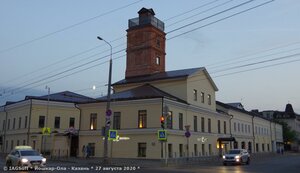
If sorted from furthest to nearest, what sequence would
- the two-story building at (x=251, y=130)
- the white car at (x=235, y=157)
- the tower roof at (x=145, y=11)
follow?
the two-story building at (x=251, y=130) < the tower roof at (x=145, y=11) < the white car at (x=235, y=157)

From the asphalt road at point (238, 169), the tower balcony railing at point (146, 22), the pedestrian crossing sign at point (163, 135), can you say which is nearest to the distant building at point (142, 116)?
the tower balcony railing at point (146, 22)

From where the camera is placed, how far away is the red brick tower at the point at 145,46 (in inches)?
2288

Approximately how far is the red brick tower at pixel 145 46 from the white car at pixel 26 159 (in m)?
34.5

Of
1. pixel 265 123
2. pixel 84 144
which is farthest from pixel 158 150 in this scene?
pixel 265 123

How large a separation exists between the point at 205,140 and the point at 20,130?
28879mm

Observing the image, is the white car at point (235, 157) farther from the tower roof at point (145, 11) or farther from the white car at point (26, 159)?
the tower roof at point (145, 11)

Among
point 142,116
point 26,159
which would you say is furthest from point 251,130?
point 26,159

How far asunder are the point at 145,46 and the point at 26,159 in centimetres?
3850

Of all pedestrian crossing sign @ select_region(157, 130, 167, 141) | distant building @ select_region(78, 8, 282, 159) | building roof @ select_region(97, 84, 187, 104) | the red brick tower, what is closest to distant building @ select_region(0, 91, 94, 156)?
distant building @ select_region(78, 8, 282, 159)

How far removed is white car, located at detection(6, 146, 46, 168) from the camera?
2262 centimetres

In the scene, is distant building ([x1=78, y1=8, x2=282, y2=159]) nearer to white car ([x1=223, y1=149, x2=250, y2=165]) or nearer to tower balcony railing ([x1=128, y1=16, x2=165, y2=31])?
tower balcony railing ([x1=128, y1=16, x2=165, y2=31])

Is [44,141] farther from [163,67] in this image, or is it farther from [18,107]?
[163,67]

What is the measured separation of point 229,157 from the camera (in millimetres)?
35312

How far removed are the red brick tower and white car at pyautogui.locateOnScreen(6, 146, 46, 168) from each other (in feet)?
113
